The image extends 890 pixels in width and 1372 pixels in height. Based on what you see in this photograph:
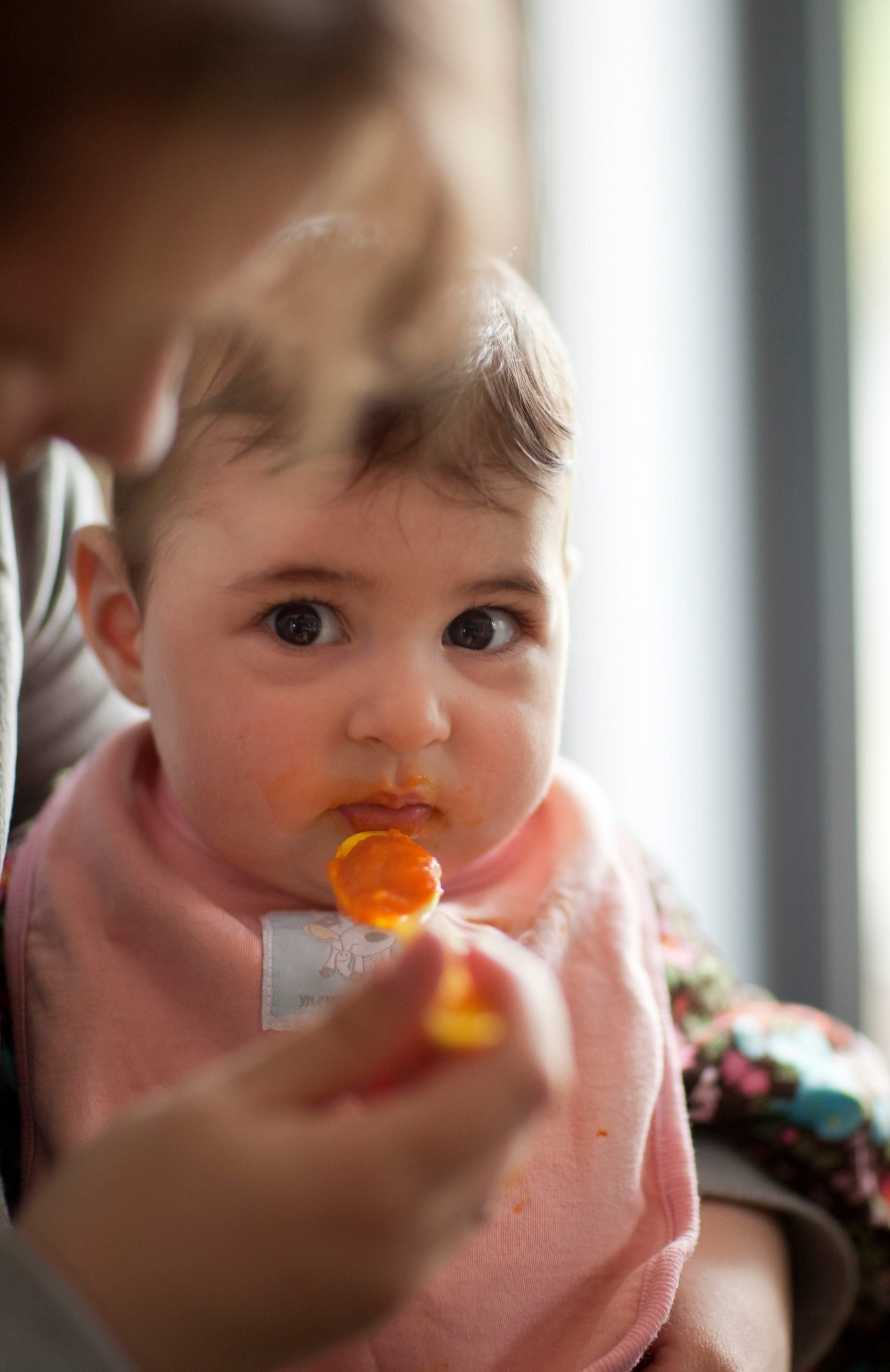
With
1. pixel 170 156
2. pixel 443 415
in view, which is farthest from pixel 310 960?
pixel 170 156

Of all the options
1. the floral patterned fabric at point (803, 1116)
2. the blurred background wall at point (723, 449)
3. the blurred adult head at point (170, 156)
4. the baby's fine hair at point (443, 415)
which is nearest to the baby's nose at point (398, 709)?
the baby's fine hair at point (443, 415)

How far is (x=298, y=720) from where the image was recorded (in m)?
0.82

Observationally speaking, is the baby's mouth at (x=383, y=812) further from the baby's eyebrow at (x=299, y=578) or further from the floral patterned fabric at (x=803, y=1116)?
the floral patterned fabric at (x=803, y=1116)

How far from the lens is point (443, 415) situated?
32.2 inches

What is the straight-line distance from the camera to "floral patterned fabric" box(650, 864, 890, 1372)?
104cm

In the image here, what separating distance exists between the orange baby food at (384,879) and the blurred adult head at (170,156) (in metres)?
0.34

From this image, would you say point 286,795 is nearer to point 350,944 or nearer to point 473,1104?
point 350,944

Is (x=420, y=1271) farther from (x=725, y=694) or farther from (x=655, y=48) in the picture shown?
(x=655, y=48)

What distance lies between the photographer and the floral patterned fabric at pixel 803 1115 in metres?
1.04

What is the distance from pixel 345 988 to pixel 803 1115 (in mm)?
428

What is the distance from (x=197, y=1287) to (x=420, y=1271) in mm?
85

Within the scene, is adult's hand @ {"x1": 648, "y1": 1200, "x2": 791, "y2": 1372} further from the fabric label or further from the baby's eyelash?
the baby's eyelash

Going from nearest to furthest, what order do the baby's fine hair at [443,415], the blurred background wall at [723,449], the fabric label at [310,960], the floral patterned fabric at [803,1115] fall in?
the baby's fine hair at [443,415] < the fabric label at [310,960] < the floral patterned fabric at [803,1115] < the blurred background wall at [723,449]

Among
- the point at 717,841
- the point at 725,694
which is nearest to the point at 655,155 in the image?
the point at 725,694
